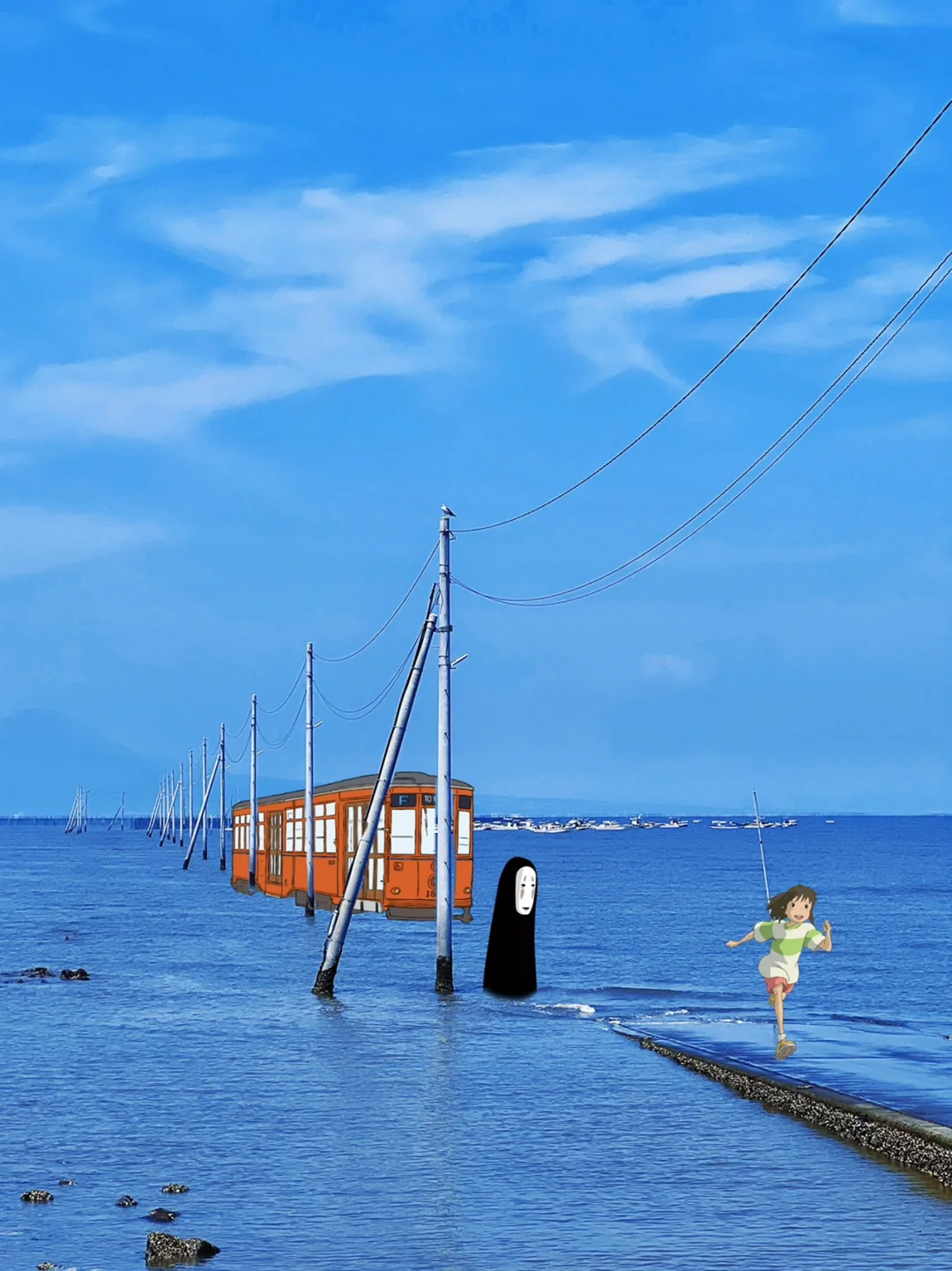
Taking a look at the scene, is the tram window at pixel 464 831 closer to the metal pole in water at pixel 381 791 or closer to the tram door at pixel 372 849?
the tram door at pixel 372 849

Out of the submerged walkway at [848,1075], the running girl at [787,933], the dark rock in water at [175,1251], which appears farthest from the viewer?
the submerged walkway at [848,1075]

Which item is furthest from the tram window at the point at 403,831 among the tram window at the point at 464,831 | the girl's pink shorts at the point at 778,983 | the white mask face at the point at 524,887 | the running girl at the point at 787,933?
the running girl at the point at 787,933

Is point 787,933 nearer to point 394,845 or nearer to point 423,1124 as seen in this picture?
point 423,1124

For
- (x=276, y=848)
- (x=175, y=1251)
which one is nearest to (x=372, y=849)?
(x=276, y=848)

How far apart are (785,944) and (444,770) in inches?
735

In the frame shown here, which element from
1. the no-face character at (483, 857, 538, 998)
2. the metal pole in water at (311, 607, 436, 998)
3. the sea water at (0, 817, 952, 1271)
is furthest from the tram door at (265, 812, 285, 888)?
the metal pole in water at (311, 607, 436, 998)

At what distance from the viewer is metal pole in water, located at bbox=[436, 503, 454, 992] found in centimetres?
3080

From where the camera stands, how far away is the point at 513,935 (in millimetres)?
32562

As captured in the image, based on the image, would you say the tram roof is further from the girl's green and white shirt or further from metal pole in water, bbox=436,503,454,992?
the girl's green and white shirt

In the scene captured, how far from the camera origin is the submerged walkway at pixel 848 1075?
53.4ft

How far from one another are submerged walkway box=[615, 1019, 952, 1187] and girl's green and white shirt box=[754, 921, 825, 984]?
3.16 meters

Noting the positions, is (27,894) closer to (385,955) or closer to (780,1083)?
(385,955)

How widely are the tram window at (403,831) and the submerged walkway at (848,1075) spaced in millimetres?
17692

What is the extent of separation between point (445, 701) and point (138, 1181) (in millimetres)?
16656
